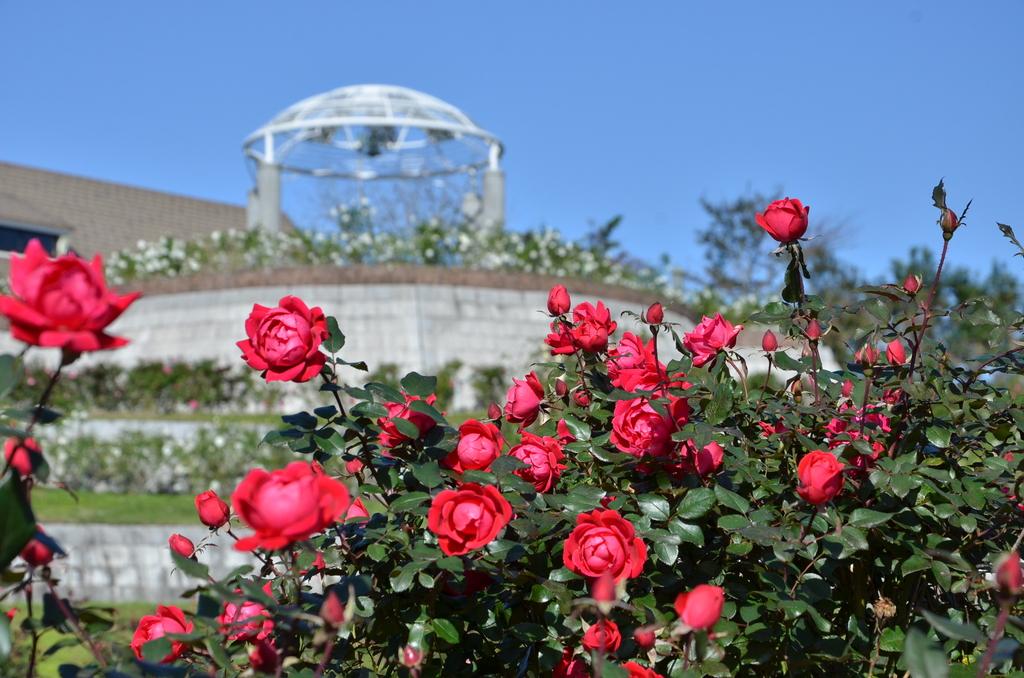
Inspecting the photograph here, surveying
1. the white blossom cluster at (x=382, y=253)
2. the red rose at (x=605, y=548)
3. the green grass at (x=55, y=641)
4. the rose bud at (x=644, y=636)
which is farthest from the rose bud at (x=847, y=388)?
the white blossom cluster at (x=382, y=253)

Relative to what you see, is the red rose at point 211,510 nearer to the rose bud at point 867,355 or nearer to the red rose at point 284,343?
the red rose at point 284,343

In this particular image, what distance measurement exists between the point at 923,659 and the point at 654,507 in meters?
0.80

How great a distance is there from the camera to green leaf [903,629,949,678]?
119 cm

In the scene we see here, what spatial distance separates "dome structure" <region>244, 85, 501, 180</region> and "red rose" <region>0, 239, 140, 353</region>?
2009 cm

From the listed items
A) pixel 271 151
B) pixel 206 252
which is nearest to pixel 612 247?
pixel 271 151

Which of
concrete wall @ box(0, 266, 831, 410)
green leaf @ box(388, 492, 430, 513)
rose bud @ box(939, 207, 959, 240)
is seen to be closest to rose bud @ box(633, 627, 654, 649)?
green leaf @ box(388, 492, 430, 513)

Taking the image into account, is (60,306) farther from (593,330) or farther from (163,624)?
(593,330)

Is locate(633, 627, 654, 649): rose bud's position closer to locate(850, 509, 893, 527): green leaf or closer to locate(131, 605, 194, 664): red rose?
locate(850, 509, 893, 527): green leaf

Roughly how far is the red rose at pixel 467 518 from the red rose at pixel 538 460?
33 centimetres

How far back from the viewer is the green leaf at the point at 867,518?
1.87 m

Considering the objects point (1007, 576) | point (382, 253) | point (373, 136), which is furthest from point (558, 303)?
point (373, 136)

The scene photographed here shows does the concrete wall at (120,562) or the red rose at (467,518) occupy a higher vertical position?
the red rose at (467,518)

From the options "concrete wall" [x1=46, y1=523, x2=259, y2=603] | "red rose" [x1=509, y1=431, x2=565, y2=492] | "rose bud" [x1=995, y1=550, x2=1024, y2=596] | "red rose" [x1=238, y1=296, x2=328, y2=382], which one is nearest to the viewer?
"rose bud" [x1=995, y1=550, x2=1024, y2=596]

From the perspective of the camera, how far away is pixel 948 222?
2098 millimetres
